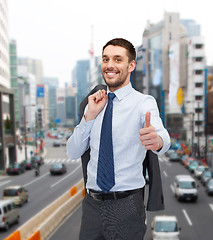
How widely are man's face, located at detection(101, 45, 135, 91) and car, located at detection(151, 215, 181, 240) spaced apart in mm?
10451

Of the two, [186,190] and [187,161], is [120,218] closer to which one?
[186,190]

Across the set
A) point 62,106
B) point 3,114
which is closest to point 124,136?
point 3,114

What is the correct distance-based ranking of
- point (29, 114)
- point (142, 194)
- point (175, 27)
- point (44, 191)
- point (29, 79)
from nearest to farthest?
1. point (142, 194)
2. point (44, 191)
3. point (175, 27)
4. point (29, 114)
5. point (29, 79)

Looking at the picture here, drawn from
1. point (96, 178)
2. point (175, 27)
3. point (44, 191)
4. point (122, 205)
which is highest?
point (175, 27)

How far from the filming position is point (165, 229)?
1249 cm

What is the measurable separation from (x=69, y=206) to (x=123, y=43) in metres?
13.2

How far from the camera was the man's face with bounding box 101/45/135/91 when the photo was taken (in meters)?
2.91

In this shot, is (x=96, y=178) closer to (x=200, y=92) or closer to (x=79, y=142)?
(x=79, y=142)

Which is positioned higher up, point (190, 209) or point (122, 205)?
point (122, 205)

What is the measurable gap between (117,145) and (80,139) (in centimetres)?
35

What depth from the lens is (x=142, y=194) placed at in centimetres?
317

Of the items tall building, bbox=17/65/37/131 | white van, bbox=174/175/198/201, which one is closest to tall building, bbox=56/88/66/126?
white van, bbox=174/175/198/201

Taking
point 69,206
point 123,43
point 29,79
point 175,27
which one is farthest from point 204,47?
point 29,79

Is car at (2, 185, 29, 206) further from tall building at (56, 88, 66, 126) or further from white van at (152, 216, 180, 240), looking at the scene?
white van at (152, 216, 180, 240)
